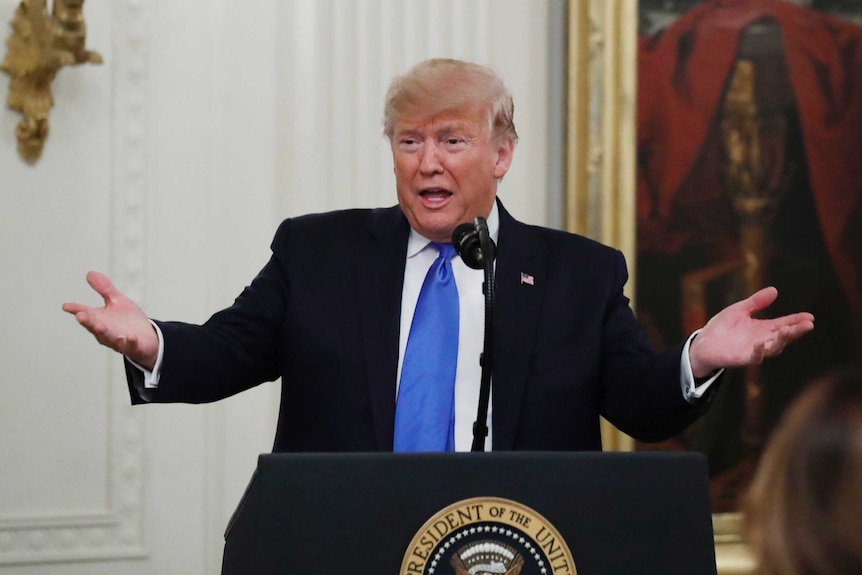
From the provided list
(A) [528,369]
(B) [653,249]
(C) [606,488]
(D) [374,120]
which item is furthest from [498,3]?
(C) [606,488]

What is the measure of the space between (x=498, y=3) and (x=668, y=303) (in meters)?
1.14

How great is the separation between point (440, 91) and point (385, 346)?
589 millimetres

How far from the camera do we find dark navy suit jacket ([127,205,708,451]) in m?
2.60

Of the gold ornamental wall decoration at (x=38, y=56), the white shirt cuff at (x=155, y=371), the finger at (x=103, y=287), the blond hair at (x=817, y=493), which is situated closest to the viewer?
the blond hair at (x=817, y=493)

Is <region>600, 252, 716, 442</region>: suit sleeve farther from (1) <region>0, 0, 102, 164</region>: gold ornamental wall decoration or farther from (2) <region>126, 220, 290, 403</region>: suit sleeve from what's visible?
(1) <region>0, 0, 102, 164</region>: gold ornamental wall decoration

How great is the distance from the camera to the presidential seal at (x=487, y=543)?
1732 millimetres

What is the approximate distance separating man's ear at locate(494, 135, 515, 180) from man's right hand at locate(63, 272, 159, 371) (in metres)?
0.90

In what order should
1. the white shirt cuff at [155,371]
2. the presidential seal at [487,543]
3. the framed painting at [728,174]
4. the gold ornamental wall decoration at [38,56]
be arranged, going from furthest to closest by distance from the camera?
the framed painting at [728,174] < the gold ornamental wall decoration at [38,56] < the white shirt cuff at [155,371] < the presidential seal at [487,543]

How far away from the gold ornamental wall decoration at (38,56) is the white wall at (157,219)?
50 millimetres

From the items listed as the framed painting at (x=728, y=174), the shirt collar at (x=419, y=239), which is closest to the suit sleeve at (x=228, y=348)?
the shirt collar at (x=419, y=239)

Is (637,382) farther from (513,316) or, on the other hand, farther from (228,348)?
(228,348)

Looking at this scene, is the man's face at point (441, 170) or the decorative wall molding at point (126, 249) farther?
the decorative wall molding at point (126, 249)

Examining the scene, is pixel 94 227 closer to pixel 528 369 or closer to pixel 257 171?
pixel 257 171

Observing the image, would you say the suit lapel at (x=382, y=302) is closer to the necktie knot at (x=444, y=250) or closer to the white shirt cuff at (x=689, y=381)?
the necktie knot at (x=444, y=250)
